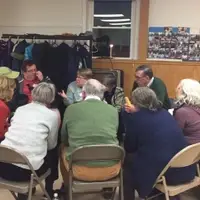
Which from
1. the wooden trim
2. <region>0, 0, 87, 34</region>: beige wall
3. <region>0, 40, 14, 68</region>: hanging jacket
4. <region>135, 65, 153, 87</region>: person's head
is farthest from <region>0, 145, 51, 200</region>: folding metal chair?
<region>0, 0, 87, 34</region>: beige wall

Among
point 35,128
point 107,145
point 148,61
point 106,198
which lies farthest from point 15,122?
point 148,61

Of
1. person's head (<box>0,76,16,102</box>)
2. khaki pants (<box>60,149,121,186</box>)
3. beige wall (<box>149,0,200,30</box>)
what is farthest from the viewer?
beige wall (<box>149,0,200,30</box>)

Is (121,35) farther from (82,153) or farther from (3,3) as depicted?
(82,153)

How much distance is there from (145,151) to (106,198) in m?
0.92

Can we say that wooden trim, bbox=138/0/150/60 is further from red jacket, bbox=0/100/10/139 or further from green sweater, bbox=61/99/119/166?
red jacket, bbox=0/100/10/139

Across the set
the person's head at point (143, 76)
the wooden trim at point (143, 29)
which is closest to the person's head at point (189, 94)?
the person's head at point (143, 76)

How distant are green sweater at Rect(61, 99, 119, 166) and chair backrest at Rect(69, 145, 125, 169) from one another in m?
0.08

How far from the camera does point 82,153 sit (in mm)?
2311

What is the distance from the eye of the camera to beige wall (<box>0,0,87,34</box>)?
17.4 feet

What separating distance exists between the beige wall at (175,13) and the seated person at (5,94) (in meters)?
2.72

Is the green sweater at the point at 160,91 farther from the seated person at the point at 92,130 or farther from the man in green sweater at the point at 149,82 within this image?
the seated person at the point at 92,130

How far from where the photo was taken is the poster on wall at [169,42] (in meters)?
5.09

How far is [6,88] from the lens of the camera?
290 centimetres

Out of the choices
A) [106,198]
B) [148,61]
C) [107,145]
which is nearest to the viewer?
[107,145]
